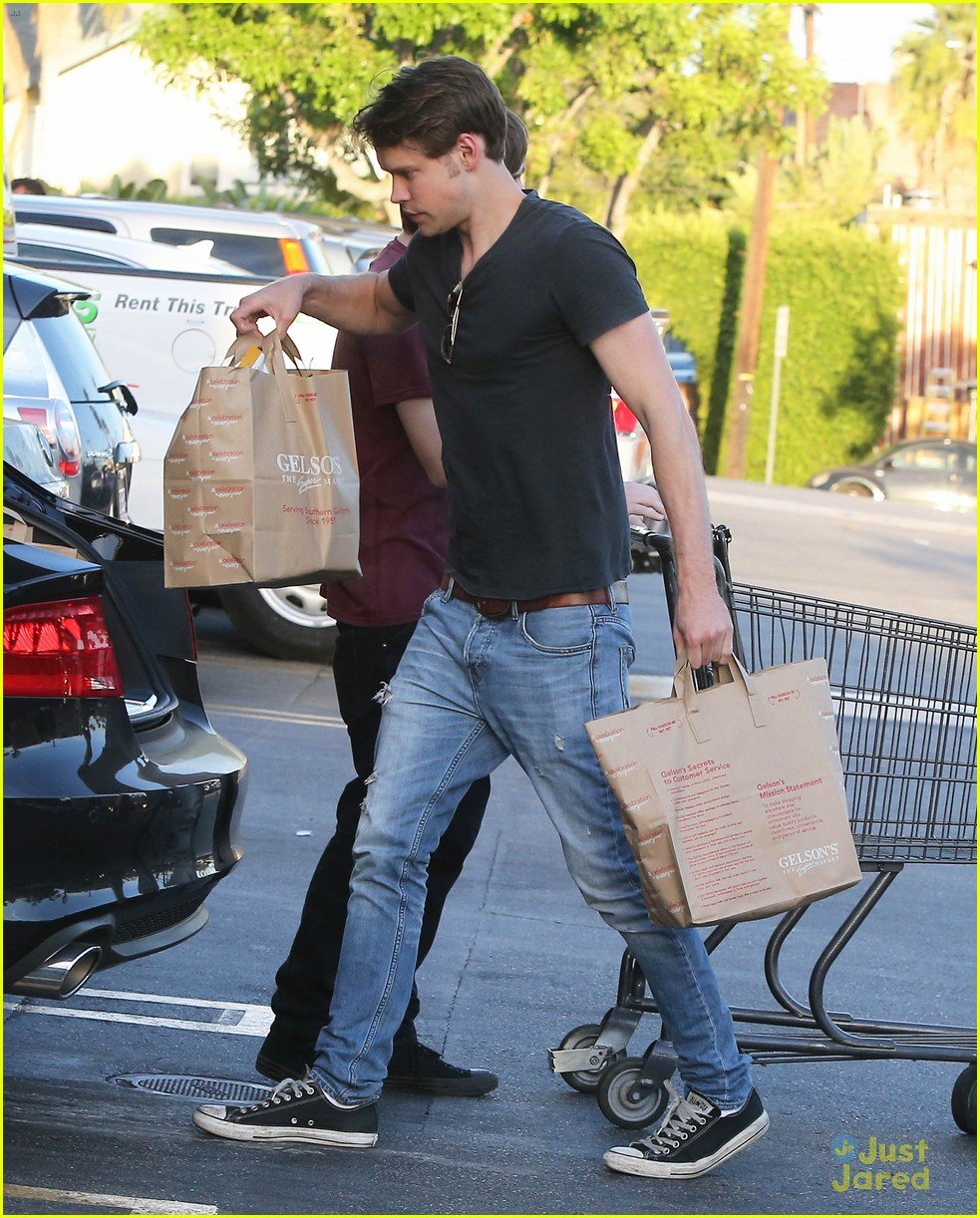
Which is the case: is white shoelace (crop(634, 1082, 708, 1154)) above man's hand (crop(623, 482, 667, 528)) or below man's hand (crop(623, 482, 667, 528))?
below

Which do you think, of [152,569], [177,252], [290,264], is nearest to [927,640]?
[152,569]

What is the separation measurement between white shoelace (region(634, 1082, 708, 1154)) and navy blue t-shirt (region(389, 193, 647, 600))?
1163 millimetres

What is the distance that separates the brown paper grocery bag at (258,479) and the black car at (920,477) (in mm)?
20317

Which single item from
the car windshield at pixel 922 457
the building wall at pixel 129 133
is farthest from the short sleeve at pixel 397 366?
the building wall at pixel 129 133

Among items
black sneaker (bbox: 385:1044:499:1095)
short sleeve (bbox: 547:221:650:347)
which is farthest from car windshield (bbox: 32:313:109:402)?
short sleeve (bbox: 547:221:650:347)

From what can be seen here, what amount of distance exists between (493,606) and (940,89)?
65297mm

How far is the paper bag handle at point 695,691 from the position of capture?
11.6 ft

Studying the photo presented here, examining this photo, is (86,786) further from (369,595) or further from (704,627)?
(704,627)

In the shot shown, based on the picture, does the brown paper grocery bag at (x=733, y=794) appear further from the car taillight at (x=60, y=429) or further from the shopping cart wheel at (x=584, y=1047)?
the car taillight at (x=60, y=429)

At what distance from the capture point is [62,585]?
3.43 meters

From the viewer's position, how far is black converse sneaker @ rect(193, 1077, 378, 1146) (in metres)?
3.79

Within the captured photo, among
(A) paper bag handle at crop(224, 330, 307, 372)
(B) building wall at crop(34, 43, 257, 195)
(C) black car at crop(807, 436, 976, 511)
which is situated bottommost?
(C) black car at crop(807, 436, 976, 511)

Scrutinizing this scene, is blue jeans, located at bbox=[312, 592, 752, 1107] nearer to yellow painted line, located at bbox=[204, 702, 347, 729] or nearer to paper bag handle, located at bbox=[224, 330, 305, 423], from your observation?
paper bag handle, located at bbox=[224, 330, 305, 423]

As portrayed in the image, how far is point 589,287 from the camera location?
3451 millimetres
